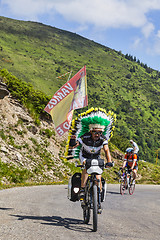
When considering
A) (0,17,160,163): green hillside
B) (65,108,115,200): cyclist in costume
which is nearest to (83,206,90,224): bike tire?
(65,108,115,200): cyclist in costume

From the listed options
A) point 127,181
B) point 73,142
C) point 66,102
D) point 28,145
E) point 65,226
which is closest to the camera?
point 65,226

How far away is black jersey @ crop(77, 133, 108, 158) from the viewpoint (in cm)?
643

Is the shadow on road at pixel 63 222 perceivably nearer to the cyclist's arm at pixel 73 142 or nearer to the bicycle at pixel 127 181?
the cyclist's arm at pixel 73 142

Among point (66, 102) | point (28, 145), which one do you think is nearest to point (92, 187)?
point (66, 102)

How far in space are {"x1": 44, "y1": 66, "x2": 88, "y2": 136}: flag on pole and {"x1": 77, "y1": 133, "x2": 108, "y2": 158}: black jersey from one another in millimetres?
4400

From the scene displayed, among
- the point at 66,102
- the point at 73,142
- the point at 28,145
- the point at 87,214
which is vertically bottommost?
the point at 87,214

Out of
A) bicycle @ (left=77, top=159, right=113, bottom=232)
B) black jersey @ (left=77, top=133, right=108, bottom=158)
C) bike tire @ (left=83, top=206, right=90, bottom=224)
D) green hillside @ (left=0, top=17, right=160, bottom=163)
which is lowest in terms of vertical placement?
bike tire @ (left=83, top=206, right=90, bottom=224)

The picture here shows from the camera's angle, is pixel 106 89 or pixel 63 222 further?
pixel 106 89

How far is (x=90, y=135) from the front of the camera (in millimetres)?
6543

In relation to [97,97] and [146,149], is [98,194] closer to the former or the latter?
[146,149]

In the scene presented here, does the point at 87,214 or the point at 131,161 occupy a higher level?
the point at 131,161

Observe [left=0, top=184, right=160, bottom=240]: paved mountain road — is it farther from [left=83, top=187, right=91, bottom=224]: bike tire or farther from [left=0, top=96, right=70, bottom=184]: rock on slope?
[left=0, top=96, right=70, bottom=184]: rock on slope

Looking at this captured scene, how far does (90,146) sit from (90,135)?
0.24m

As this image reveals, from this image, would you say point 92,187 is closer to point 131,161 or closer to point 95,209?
point 95,209
